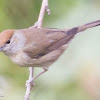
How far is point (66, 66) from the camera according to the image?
19.7 ft

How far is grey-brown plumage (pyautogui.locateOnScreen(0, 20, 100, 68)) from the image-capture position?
19.1 feet

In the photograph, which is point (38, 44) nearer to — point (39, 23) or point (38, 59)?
point (38, 59)

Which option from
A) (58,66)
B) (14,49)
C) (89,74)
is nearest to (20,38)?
(14,49)

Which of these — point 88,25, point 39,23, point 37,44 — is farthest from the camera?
point 39,23

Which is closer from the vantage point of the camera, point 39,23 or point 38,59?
point 38,59

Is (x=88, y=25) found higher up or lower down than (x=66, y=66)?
higher up

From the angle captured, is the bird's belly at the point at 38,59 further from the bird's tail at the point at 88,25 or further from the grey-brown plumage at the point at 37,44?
the bird's tail at the point at 88,25

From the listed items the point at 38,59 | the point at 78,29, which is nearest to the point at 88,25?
the point at 78,29

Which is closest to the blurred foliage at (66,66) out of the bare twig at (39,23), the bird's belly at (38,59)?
the bird's belly at (38,59)

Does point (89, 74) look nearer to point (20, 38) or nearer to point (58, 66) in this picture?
point (58, 66)

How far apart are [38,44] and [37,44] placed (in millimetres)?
14

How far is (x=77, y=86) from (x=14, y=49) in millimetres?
919

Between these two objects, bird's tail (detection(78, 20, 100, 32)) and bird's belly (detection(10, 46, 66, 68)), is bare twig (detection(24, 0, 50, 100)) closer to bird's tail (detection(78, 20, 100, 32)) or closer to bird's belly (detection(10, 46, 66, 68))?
bird's belly (detection(10, 46, 66, 68))

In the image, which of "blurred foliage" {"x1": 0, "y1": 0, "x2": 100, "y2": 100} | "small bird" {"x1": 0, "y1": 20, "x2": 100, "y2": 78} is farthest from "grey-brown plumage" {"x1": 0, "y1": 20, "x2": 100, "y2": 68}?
"blurred foliage" {"x1": 0, "y1": 0, "x2": 100, "y2": 100}
